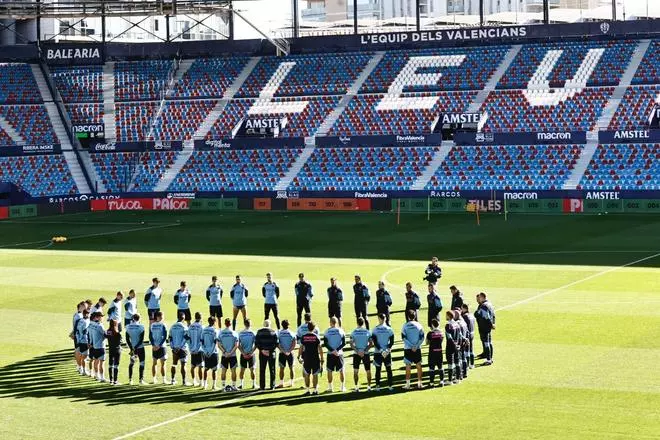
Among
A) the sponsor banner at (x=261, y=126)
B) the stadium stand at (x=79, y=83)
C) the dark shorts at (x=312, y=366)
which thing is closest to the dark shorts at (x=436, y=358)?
the dark shorts at (x=312, y=366)

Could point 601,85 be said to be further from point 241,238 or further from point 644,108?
point 241,238

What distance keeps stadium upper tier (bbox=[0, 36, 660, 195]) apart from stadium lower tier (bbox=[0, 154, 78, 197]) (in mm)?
124

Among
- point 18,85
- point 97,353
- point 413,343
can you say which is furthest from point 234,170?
point 413,343

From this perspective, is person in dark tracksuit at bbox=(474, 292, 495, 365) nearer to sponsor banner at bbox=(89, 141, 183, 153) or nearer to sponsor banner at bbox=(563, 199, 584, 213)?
sponsor banner at bbox=(563, 199, 584, 213)

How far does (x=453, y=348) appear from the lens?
22.8m

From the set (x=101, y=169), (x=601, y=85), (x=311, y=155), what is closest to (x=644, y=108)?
(x=601, y=85)

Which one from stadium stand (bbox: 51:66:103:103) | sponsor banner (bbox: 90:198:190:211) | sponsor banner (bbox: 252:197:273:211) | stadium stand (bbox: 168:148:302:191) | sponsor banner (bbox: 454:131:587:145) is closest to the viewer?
sponsor banner (bbox: 454:131:587:145)

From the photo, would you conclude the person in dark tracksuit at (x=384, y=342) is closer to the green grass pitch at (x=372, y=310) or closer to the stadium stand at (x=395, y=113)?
the green grass pitch at (x=372, y=310)

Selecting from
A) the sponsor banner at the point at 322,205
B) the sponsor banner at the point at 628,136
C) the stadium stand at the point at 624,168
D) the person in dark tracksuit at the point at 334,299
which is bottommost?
the person in dark tracksuit at the point at 334,299

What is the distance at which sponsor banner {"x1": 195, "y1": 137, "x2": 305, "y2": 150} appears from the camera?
7575 centimetres

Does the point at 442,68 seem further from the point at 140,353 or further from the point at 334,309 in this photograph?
the point at 140,353

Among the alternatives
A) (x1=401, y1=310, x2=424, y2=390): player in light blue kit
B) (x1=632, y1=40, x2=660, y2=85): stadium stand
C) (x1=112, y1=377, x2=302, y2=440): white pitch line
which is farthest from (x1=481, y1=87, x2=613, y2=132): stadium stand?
(x1=112, y1=377, x2=302, y2=440): white pitch line

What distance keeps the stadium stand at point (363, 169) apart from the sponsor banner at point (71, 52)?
19.0 meters

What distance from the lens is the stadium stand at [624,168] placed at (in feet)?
211
